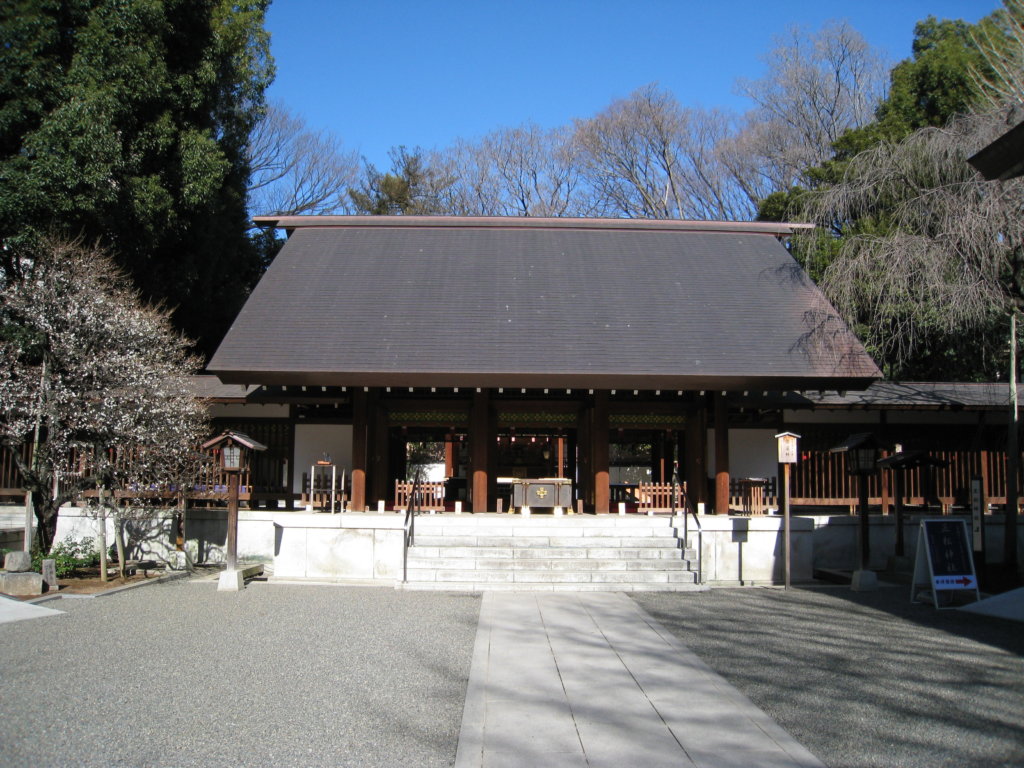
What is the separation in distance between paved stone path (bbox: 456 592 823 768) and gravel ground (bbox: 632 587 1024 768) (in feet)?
0.97

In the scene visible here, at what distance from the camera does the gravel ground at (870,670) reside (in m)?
4.96

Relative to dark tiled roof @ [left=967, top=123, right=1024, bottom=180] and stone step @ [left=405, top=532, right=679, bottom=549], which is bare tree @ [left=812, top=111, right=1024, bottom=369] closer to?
dark tiled roof @ [left=967, top=123, right=1024, bottom=180]

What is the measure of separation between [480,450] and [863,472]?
6289 mm

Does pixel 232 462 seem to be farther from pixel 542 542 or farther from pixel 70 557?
pixel 542 542

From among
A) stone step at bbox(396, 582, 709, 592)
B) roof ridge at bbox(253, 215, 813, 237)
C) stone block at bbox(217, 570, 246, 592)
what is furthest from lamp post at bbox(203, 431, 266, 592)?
roof ridge at bbox(253, 215, 813, 237)

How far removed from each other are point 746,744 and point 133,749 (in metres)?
3.83

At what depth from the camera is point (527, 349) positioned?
45.5 ft

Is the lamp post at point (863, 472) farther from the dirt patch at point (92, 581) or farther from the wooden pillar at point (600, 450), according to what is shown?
the dirt patch at point (92, 581)

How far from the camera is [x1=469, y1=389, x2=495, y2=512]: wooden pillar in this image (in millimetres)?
13914

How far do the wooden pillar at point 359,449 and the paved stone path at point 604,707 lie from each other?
5.80 m

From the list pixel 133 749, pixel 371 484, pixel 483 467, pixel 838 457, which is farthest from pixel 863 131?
pixel 133 749

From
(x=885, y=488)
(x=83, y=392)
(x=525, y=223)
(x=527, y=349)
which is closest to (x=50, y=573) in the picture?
(x=83, y=392)

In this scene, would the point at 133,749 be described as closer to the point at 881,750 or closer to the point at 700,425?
the point at 881,750

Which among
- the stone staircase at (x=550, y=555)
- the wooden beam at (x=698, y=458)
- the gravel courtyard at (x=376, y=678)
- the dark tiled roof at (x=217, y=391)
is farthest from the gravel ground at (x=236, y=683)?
the wooden beam at (x=698, y=458)
